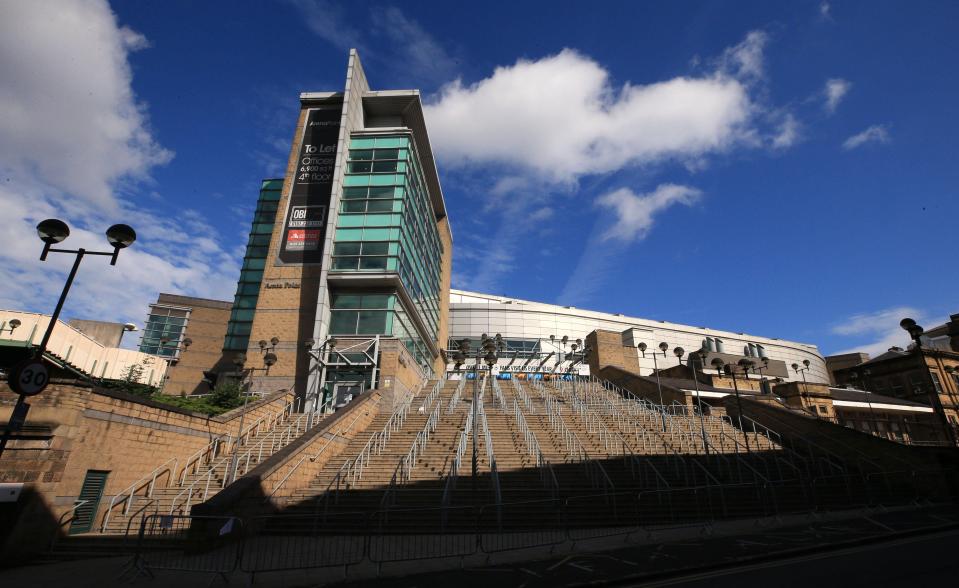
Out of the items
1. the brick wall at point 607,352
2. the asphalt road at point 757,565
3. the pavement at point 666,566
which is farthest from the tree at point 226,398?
the brick wall at point 607,352

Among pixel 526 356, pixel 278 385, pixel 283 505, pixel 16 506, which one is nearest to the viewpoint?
pixel 16 506

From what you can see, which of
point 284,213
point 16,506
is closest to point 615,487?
point 16,506

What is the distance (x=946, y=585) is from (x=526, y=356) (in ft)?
188

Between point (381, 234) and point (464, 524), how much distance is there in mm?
24082

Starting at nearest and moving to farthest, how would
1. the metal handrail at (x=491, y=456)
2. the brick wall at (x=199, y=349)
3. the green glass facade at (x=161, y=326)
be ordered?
the metal handrail at (x=491, y=456), the brick wall at (x=199, y=349), the green glass facade at (x=161, y=326)

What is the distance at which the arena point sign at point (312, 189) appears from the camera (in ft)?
110

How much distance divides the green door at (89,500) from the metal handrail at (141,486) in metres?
0.30

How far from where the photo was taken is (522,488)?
1345cm

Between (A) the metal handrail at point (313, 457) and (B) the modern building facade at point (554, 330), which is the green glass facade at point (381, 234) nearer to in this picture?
(A) the metal handrail at point (313, 457)

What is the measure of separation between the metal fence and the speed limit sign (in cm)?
307

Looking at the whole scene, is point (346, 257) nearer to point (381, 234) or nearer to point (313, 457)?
point (381, 234)

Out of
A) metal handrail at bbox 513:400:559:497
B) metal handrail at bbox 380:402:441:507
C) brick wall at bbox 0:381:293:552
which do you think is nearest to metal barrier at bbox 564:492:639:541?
metal handrail at bbox 513:400:559:497

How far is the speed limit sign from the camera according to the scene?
7268 millimetres

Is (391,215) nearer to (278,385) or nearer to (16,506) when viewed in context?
(278,385)
